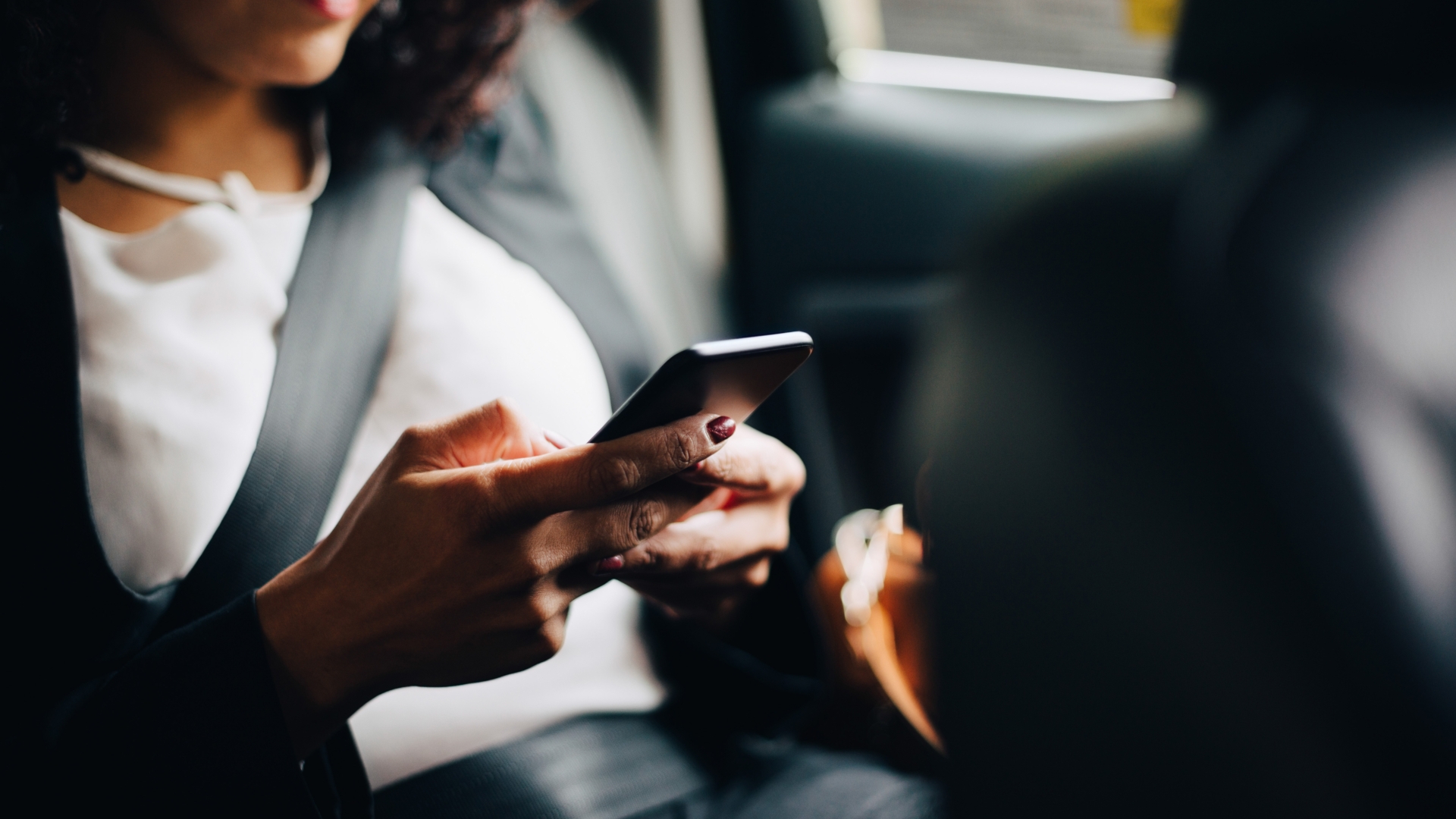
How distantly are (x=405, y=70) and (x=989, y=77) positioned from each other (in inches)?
42.4

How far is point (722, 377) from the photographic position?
1.68 feet

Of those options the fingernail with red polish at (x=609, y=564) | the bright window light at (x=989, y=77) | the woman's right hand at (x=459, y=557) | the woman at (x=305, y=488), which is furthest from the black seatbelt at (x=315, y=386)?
the bright window light at (x=989, y=77)

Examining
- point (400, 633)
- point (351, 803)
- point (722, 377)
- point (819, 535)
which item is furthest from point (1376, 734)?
point (819, 535)

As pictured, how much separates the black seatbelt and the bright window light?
41.2 inches

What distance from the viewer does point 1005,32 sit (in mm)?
1628

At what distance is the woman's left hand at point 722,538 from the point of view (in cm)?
63

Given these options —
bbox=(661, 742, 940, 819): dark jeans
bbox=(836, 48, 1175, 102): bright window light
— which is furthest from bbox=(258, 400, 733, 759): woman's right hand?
bbox=(836, 48, 1175, 102): bright window light

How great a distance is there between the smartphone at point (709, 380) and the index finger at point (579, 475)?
0.02 metres

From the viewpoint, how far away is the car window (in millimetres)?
1591

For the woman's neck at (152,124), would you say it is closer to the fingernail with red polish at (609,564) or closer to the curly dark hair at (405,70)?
the curly dark hair at (405,70)

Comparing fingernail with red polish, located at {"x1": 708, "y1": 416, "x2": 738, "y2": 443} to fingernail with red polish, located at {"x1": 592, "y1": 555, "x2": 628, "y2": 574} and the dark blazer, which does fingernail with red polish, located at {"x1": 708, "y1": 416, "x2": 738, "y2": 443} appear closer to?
fingernail with red polish, located at {"x1": 592, "y1": 555, "x2": 628, "y2": 574}

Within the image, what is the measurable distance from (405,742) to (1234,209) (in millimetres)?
670

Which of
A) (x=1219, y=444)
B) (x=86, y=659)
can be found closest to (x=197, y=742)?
(x=86, y=659)

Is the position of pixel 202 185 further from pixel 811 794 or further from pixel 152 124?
pixel 811 794
